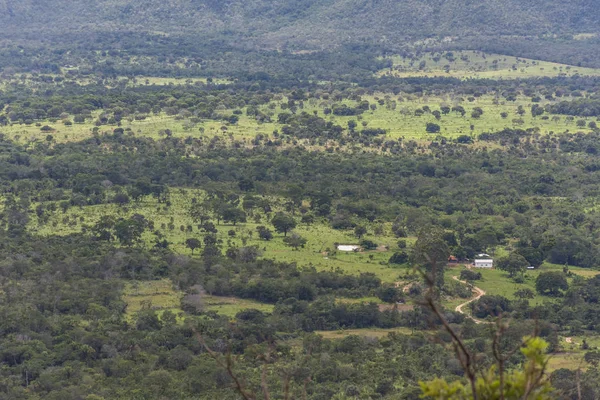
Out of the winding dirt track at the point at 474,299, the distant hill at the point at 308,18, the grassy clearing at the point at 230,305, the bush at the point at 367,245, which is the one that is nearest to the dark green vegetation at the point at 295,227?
the bush at the point at 367,245

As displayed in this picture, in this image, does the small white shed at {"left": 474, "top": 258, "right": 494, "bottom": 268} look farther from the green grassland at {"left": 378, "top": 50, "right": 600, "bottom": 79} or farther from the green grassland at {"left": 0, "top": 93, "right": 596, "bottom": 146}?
the green grassland at {"left": 378, "top": 50, "right": 600, "bottom": 79}

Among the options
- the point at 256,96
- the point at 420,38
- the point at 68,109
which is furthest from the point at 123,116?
the point at 420,38

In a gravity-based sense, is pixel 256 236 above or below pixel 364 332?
below

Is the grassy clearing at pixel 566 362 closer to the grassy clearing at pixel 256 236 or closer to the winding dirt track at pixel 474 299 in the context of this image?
the winding dirt track at pixel 474 299

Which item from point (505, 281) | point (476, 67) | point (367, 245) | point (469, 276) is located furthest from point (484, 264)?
point (476, 67)

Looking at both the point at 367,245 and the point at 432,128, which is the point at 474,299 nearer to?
the point at 367,245

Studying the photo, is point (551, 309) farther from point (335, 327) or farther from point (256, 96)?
point (256, 96)

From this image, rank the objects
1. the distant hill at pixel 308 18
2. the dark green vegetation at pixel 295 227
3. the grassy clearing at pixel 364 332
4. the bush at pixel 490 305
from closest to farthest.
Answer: the dark green vegetation at pixel 295 227
the grassy clearing at pixel 364 332
the bush at pixel 490 305
the distant hill at pixel 308 18
